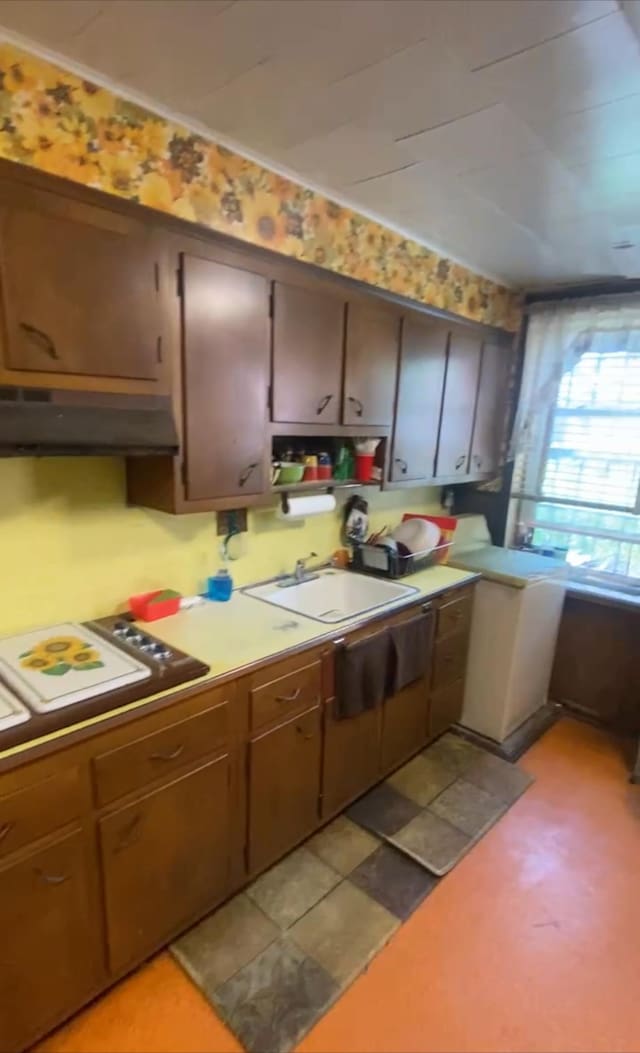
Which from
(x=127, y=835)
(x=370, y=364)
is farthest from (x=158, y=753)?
(x=370, y=364)

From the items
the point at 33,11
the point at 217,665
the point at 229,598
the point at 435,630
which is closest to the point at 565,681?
the point at 435,630

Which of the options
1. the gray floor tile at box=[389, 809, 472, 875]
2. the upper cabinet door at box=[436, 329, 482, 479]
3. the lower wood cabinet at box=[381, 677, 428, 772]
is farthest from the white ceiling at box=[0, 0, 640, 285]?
the gray floor tile at box=[389, 809, 472, 875]

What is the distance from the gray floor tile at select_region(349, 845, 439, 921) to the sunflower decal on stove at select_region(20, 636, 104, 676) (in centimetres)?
127

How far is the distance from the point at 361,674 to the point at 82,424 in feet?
4.29

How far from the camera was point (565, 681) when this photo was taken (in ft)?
10.4

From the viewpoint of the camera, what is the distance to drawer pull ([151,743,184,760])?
1.42 metres

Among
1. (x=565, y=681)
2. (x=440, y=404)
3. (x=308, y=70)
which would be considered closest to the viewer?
(x=308, y=70)

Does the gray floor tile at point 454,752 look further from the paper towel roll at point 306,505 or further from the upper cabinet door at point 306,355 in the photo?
the upper cabinet door at point 306,355

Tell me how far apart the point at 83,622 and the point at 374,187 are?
6.17ft

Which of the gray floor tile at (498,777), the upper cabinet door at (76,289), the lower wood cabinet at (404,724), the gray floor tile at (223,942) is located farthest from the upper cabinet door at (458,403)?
the gray floor tile at (223,942)

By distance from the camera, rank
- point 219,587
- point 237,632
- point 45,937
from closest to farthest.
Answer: point 45,937 < point 237,632 < point 219,587

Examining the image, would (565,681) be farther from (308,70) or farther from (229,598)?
(308,70)

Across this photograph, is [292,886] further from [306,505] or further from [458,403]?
[458,403]

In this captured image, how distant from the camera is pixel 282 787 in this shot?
1.84 metres
